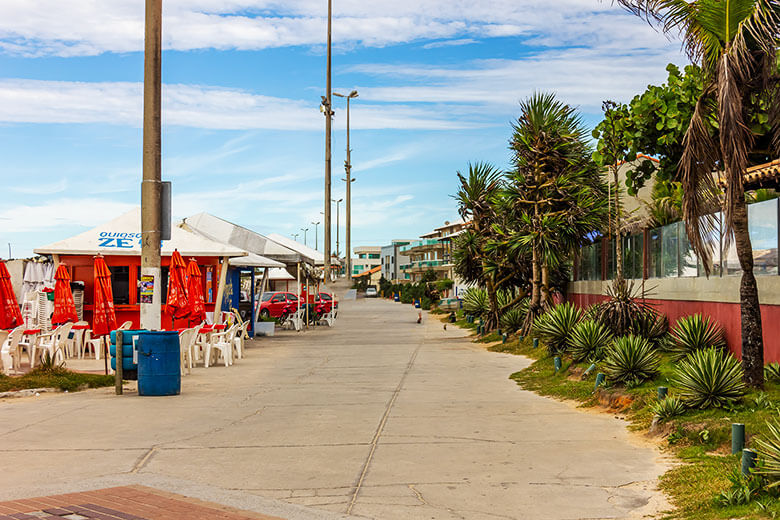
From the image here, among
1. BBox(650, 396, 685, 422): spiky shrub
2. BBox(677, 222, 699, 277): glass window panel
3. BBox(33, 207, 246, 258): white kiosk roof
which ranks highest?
BBox(33, 207, 246, 258): white kiosk roof

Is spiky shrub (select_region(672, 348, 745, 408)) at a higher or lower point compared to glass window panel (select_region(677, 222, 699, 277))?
lower

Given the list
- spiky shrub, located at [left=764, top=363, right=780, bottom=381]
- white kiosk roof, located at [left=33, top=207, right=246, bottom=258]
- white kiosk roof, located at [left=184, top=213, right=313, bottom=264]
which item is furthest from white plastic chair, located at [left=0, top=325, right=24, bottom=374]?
white kiosk roof, located at [left=184, top=213, right=313, bottom=264]

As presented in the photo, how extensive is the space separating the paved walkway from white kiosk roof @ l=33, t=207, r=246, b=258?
8249 mm

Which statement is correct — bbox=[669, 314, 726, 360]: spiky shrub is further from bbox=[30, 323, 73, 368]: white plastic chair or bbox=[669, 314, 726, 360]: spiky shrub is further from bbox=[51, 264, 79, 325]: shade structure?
bbox=[51, 264, 79, 325]: shade structure

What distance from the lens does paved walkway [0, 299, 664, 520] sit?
22.0ft

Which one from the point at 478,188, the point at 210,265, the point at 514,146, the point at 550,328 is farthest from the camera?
the point at 478,188

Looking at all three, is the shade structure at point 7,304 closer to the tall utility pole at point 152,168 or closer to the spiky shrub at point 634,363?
the tall utility pole at point 152,168

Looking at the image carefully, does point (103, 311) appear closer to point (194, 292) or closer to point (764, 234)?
point (194, 292)

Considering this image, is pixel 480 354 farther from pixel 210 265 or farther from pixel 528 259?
pixel 210 265

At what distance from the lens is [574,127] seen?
23.9 m

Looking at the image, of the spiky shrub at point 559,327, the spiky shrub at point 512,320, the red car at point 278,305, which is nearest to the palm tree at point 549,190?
the spiky shrub at point 512,320

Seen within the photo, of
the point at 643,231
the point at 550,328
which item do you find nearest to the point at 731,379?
the point at 550,328

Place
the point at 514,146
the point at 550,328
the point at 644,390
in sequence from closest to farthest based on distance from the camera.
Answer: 1. the point at 644,390
2. the point at 550,328
3. the point at 514,146

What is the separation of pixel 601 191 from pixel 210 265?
12315mm
